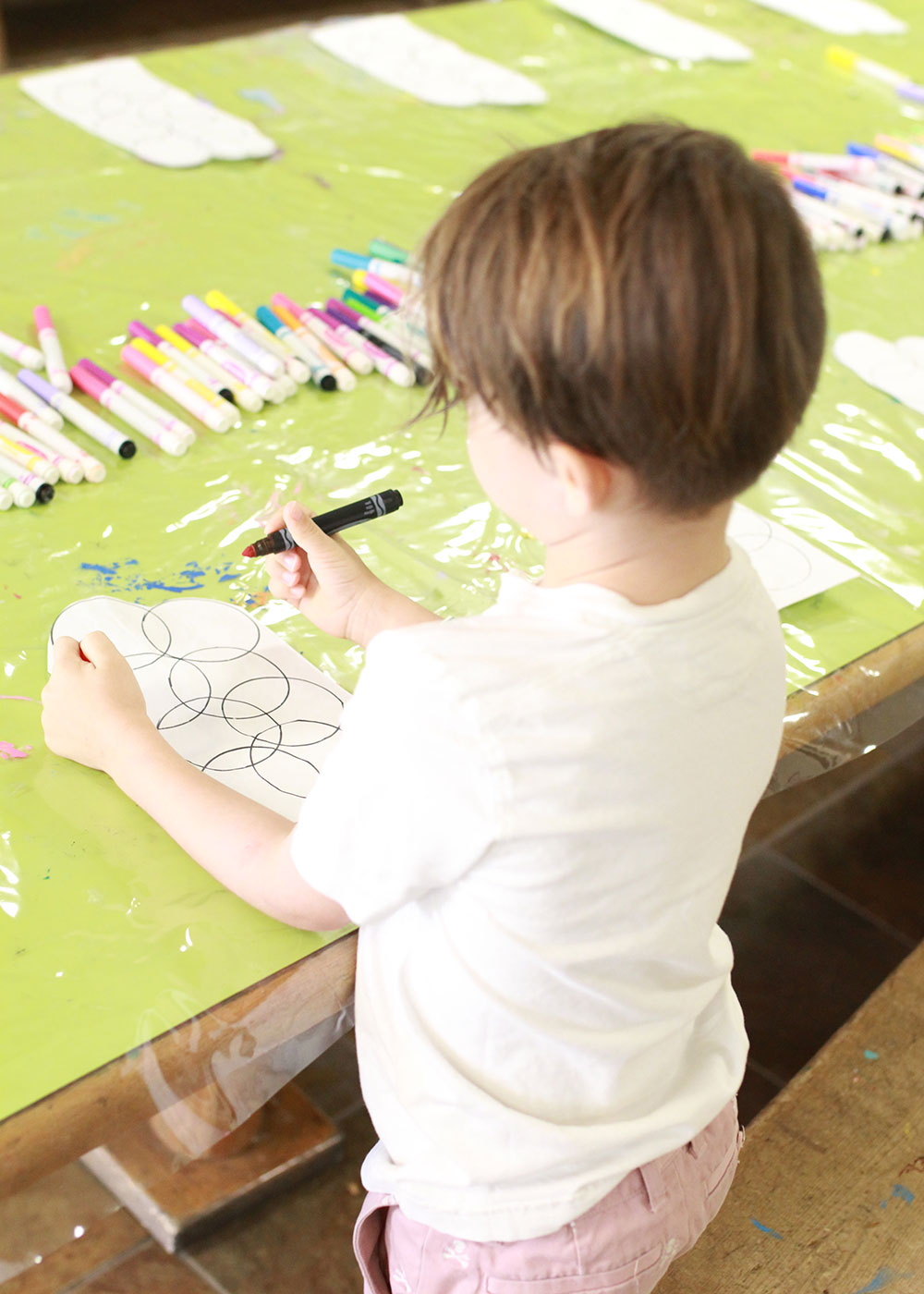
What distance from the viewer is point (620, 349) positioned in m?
0.53

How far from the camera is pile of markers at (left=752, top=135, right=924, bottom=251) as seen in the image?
1.55m

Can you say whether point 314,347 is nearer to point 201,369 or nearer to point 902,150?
point 201,369

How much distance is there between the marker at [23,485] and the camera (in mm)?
958

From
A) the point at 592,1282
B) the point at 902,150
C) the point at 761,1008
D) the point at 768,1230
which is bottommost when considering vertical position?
the point at 761,1008

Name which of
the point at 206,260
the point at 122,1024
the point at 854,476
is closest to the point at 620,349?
the point at 122,1024

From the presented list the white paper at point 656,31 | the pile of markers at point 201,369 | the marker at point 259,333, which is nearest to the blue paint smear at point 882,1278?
the pile of markers at point 201,369

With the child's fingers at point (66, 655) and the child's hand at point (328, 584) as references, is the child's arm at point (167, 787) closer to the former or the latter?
the child's fingers at point (66, 655)

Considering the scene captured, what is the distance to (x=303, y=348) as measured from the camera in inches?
46.5

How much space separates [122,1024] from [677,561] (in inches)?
13.8

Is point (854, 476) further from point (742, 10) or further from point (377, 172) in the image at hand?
point (742, 10)

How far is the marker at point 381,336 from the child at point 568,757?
1.82 ft

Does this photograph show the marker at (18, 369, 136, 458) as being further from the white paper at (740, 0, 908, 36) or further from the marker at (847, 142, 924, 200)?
the white paper at (740, 0, 908, 36)

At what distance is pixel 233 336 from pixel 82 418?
177 mm

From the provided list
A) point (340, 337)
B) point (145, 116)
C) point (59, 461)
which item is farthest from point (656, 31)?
point (59, 461)
